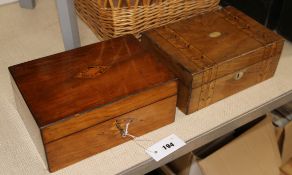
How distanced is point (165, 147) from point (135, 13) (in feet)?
0.95

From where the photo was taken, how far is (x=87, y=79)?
68 cm

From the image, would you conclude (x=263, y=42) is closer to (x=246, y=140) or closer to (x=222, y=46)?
(x=222, y=46)

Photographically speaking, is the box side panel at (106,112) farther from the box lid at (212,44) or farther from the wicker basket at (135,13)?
the wicker basket at (135,13)

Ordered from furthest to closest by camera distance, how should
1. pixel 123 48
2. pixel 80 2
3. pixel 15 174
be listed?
pixel 80 2, pixel 123 48, pixel 15 174

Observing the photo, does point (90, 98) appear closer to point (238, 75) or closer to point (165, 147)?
point (165, 147)

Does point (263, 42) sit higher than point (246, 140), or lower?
higher

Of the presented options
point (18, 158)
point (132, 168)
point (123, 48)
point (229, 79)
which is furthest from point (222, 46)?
point (18, 158)

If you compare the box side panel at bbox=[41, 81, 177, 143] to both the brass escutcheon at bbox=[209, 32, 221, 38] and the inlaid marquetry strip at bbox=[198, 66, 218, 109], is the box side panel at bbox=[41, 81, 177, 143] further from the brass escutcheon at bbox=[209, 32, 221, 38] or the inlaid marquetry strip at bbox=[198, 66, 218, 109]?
the brass escutcheon at bbox=[209, 32, 221, 38]

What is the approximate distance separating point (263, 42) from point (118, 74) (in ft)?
1.00

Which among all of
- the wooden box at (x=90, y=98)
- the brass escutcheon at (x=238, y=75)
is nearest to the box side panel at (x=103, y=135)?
the wooden box at (x=90, y=98)

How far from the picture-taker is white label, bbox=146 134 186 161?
0.68 m

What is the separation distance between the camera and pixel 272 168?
103 centimetres

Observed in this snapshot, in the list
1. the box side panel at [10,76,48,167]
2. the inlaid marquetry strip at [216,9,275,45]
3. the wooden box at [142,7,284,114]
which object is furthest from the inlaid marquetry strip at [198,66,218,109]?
the box side panel at [10,76,48,167]

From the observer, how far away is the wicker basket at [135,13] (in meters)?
0.81
